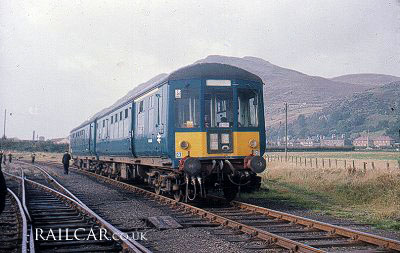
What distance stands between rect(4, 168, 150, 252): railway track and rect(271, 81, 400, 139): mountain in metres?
128

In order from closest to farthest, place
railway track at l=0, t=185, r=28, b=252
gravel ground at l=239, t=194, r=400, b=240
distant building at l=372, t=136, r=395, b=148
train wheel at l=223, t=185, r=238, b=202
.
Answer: railway track at l=0, t=185, r=28, b=252 < gravel ground at l=239, t=194, r=400, b=240 < train wheel at l=223, t=185, r=238, b=202 < distant building at l=372, t=136, r=395, b=148

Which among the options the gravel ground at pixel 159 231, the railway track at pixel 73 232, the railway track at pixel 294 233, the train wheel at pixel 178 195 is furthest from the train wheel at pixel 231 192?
the railway track at pixel 73 232

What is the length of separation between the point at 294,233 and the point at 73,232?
381 cm

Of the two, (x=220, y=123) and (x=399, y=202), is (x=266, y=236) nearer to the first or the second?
(x=220, y=123)

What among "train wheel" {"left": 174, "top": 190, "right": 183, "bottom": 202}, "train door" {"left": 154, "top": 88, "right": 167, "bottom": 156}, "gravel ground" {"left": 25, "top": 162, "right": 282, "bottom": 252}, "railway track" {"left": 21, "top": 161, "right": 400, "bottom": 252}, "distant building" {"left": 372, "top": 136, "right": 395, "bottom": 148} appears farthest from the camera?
"distant building" {"left": 372, "top": 136, "right": 395, "bottom": 148}

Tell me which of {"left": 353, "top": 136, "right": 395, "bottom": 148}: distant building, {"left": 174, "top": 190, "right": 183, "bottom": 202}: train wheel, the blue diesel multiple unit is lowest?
{"left": 174, "top": 190, "right": 183, "bottom": 202}: train wheel

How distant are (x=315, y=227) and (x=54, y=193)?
9657 millimetres

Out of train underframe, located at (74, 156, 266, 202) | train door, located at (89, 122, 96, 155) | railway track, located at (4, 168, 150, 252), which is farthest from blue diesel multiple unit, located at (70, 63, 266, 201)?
train door, located at (89, 122, 96, 155)

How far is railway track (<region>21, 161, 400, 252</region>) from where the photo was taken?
6.59m

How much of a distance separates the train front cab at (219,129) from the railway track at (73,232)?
2.72 metres

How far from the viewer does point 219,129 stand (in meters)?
11.2

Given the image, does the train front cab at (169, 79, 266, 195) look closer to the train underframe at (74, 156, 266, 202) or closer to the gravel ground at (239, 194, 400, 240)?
the train underframe at (74, 156, 266, 202)

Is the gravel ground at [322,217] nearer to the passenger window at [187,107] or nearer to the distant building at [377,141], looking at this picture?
the passenger window at [187,107]

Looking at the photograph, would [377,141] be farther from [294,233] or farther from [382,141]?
[294,233]
